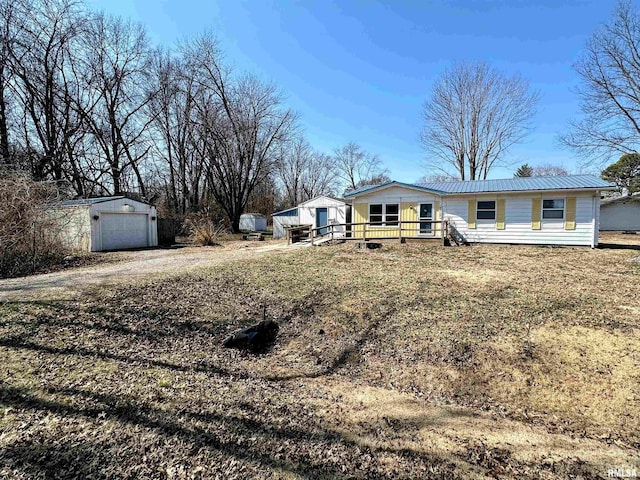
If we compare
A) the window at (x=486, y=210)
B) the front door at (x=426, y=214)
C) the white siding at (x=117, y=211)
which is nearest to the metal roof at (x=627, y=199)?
the window at (x=486, y=210)

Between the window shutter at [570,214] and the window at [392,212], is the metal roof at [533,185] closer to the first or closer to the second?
the window shutter at [570,214]

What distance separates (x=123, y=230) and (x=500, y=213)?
17243 millimetres

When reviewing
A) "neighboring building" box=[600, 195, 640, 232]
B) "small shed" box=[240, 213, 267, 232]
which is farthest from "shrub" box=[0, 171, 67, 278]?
"neighboring building" box=[600, 195, 640, 232]

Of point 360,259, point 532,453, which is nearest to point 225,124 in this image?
point 360,259

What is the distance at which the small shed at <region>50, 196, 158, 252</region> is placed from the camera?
43.2 feet

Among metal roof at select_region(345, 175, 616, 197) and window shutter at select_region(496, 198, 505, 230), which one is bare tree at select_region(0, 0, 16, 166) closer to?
metal roof at select_region(345, 175, 616, 197)

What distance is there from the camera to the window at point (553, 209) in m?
13.4

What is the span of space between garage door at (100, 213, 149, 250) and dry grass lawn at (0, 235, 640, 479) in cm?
895

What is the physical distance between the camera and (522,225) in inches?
549

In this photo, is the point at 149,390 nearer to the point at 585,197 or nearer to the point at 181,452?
the point at 181,452

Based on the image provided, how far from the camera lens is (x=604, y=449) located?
3.03m

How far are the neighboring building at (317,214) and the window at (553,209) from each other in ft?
34.6

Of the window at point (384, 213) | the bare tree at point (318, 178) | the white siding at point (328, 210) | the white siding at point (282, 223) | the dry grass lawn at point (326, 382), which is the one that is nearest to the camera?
the dry grass lawn at point (326, 382)

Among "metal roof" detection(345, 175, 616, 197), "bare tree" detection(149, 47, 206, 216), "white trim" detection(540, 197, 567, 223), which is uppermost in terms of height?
"bare tree" detection(149, 47, 206, 216)
